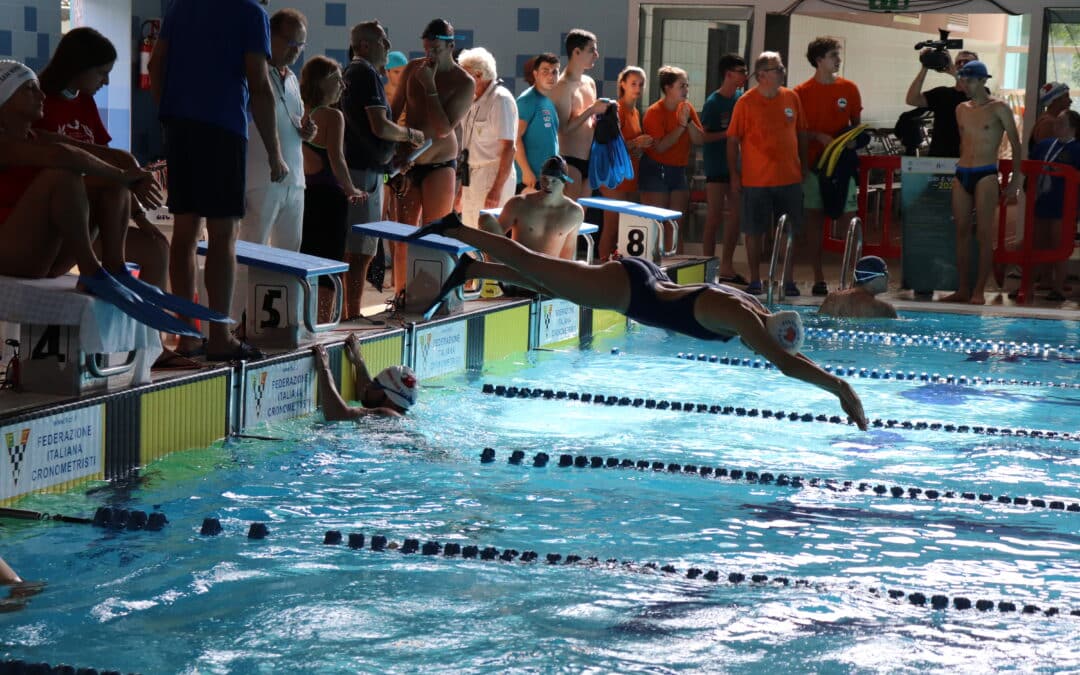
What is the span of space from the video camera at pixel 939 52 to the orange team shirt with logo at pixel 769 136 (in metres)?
1.93

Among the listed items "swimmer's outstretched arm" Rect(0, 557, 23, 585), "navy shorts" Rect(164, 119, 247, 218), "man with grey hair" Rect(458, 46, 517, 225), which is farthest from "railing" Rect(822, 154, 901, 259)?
"swimmer's outstretched arm" Rect(0, 557, 23, 585)

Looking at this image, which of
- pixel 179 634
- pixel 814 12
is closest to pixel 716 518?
pixel 179 634

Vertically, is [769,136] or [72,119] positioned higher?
[769,136]

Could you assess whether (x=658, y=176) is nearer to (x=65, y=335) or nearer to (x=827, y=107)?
(x=827, y=107)

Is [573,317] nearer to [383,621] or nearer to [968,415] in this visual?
[968,415]

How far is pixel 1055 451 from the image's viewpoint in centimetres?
594

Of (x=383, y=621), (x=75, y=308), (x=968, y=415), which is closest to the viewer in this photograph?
(x=383, y=621)

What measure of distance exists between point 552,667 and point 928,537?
6.00ft

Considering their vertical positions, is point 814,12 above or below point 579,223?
above

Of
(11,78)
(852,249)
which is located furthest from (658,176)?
(11,78)

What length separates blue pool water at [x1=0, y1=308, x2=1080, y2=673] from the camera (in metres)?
3.39

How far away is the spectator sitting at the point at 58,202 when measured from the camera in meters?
4.44

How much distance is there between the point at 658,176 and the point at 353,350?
5.10 meters

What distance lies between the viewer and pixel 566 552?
428 centimetres
